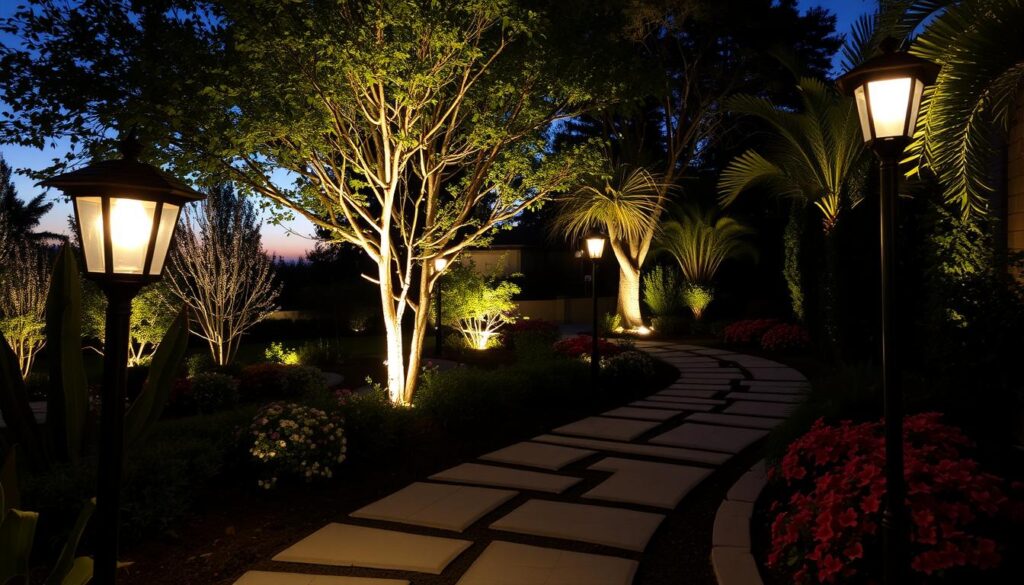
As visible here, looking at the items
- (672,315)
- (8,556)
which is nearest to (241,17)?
(8,556)

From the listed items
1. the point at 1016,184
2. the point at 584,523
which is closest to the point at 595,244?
the point at 1016,184

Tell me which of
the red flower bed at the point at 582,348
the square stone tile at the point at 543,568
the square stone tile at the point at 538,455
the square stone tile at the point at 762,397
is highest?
the red flower bed at the point at 582,348

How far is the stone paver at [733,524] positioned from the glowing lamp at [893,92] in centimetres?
233

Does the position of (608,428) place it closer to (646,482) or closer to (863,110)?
(646,482)

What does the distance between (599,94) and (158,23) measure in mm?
4919

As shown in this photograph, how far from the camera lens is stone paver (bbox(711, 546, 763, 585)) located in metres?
3.18

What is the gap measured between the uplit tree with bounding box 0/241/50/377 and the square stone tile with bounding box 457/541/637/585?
1108 centimetres

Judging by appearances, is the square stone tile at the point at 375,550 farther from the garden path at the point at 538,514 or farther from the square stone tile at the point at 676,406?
the square stone tile at the point at 676,406

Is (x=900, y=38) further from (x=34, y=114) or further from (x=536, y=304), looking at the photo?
(x=536, y=304)

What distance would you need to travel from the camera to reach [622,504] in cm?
439

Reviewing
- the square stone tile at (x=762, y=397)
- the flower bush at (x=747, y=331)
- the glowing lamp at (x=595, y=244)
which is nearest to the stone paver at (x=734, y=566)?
the square stone tile at (x=762, y=397)

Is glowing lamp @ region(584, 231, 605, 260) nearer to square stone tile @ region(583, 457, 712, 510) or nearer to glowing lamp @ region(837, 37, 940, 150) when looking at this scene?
square stone tile @ region(583, 457, 712, 510)

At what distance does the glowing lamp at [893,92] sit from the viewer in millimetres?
2842

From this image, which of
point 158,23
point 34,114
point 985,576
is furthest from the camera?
point 158,23
